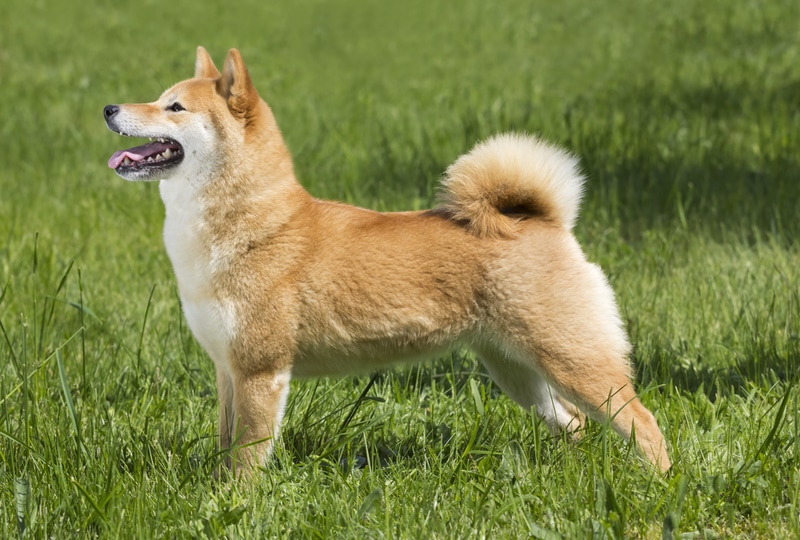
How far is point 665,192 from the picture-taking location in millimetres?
6766

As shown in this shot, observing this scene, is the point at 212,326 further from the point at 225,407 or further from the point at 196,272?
the point at 225,407

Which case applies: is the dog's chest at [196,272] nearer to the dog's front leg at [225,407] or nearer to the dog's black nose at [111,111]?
the dog's front leg at [225,407]

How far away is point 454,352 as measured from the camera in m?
4.76

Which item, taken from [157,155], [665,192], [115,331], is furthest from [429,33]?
[157,155]

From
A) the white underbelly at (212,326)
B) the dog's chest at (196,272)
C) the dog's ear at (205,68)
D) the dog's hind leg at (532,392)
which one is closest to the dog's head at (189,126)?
the dog's chest at (196,272)

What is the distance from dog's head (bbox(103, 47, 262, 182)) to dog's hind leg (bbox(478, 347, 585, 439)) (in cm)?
126

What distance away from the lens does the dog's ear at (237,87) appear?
3533mm

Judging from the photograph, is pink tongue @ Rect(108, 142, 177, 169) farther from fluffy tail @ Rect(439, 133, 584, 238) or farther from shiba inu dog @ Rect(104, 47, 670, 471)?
fluffy tail @ Rect(439, 133, 584, 238)

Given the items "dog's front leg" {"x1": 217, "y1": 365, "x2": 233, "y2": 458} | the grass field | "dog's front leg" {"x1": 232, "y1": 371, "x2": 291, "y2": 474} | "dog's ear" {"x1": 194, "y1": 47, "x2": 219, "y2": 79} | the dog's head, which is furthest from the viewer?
"dog's ear" {"x1": 194, "y1": 47, "x2": 219, "y2": 79}

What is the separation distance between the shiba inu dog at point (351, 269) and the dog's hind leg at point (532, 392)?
0.71 feet

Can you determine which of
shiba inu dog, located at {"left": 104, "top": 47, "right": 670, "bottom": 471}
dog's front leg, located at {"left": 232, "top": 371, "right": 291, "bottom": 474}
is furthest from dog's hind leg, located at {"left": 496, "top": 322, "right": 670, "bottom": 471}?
dog's front leg, located at {"left": 232, "top": 371, "right": 291, "bottom": 474}

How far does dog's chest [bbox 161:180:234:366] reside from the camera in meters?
3.42

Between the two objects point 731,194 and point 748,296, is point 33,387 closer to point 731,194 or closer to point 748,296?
point 748,296

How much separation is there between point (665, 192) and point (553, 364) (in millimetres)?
3736
